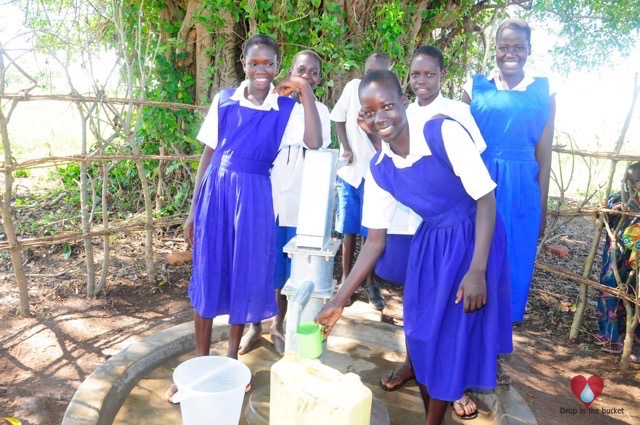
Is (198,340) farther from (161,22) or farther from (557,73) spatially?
(557,73)

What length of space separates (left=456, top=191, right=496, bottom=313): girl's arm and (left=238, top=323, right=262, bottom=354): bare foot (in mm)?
1339

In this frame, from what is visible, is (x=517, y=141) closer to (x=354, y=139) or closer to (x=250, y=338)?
(x=354, y=139)

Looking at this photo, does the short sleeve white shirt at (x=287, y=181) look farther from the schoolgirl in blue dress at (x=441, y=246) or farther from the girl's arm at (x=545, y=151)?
the girl's arm at (x=545, y=151)

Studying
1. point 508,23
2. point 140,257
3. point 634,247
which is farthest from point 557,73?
point 140,257

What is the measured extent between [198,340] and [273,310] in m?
0.37

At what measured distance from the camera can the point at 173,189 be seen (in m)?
5.05

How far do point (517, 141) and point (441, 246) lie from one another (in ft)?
2.83

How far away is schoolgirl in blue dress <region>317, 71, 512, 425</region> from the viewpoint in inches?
66.2

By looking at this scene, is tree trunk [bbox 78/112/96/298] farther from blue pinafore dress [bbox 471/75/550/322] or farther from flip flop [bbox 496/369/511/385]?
flip flop [bbox 496/369/511/385]

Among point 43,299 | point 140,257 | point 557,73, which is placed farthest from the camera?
point 557,73

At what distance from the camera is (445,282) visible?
69.1 inches

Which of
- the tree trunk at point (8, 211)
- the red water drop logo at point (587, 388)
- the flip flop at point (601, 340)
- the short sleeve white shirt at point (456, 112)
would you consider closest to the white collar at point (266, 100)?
the short sleeve white shirt at point (456, 112)

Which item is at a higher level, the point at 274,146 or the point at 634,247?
the point at 274,146

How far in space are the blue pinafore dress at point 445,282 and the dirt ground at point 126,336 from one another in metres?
0.85
